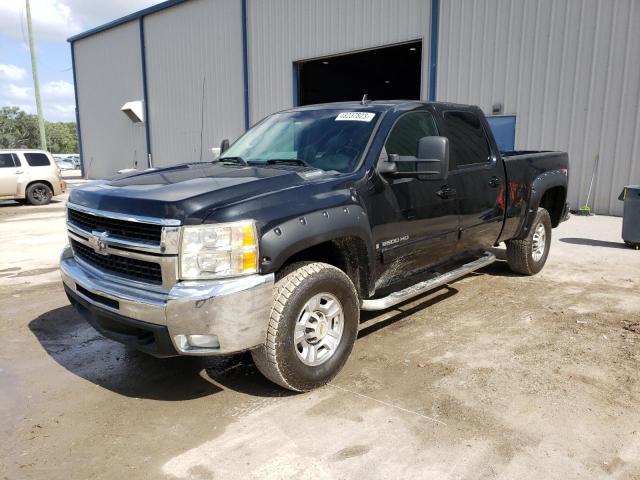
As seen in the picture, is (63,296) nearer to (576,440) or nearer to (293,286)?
(293,286)

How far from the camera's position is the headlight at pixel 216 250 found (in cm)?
289

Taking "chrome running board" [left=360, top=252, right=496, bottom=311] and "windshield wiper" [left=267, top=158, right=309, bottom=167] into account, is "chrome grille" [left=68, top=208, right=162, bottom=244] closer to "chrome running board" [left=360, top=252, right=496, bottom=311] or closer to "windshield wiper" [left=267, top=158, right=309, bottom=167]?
"windshield wiper" [left=267, top=158, right=309, bottom=167]

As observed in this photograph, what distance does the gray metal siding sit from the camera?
2414 centimetres

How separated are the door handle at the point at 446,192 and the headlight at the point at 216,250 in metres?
2.05

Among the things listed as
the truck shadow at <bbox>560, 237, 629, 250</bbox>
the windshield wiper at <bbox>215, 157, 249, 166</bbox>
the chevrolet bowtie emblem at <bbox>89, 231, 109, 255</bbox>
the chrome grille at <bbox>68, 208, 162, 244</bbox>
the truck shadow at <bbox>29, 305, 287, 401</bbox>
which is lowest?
the truck shadow at <bbox>29, 305, 287, 401</bbox>

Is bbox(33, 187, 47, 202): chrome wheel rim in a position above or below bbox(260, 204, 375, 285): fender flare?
below

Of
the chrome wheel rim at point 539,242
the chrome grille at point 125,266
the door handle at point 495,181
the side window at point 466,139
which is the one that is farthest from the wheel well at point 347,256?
the chrome wheel rim at point 539,242

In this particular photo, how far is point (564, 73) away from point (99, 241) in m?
11.1

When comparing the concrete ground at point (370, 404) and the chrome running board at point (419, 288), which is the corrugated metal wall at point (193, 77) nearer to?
the chrome running board at point (419, 288)

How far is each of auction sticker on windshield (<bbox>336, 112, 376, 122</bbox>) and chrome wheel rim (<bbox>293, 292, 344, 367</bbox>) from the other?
5.00ft

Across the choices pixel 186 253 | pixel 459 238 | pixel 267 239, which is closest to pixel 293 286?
pixel 267 239

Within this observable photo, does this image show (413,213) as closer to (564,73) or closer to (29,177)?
(564,73)

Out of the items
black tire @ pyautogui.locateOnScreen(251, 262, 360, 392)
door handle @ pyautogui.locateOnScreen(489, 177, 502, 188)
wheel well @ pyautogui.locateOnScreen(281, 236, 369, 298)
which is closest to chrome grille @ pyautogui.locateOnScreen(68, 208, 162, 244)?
black tire @ pyautogui.locateOnScreen(251, 262, 360, 392)

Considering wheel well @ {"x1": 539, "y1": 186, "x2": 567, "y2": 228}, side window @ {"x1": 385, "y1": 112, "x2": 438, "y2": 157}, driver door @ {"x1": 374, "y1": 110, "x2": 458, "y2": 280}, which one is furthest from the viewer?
wheel well @ {"x1": 539, "y1": 186, "x2": 567, "y2": 228}
